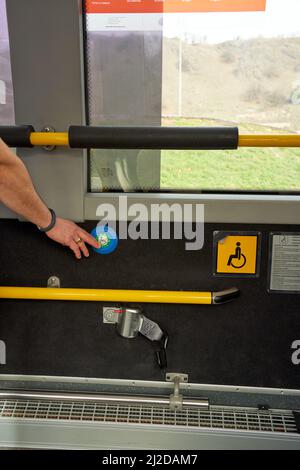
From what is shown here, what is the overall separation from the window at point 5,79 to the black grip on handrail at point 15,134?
0.66 feet

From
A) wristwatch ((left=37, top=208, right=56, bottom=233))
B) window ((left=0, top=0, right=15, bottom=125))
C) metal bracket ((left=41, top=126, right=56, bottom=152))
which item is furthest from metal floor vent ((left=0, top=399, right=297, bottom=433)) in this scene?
window ((left=0, top=0, right=15, bottom=125))

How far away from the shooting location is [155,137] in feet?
5.34

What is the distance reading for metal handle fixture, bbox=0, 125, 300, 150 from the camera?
1.60 metres

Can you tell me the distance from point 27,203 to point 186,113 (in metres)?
0.70

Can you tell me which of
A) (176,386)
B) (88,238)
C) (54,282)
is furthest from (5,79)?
(176,386)

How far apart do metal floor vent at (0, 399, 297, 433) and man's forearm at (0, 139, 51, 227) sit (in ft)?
2.74

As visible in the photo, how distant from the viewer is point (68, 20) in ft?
5.42

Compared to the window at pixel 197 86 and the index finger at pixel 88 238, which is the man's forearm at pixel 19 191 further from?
the window at pixel 197 86

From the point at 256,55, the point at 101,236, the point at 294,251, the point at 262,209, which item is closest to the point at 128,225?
the point at 101,236

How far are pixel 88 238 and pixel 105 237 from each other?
0.08 metres

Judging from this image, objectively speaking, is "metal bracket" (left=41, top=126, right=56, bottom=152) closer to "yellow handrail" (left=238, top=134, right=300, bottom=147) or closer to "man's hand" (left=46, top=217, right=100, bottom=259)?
"man's hand" (left=46, top=217, right=100, bottom=259)

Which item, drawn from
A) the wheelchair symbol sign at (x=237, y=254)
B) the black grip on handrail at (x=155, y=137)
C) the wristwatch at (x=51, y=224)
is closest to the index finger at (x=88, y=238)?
the wristwatch at (x=51, y=224)

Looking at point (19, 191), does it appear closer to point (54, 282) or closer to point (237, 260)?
point (54, 282)

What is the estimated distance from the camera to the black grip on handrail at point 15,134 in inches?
65.4
